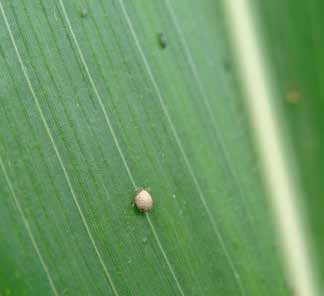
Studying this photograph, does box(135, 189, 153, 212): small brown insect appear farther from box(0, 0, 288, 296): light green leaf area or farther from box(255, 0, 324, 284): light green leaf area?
box(255, 0, 324, 284): light green leaf area

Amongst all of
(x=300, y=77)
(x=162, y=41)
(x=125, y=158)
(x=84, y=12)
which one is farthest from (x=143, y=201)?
(x=300, y=77)

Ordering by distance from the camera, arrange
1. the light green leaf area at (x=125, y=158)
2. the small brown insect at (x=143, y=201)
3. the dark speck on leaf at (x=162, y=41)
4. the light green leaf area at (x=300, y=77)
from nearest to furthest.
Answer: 1. the light green leaf area at (x=125, y=158)
2. the small brown insect at (x=143, y=201)
3. the dark speck on leaf at (x=162, y=41)
4. the light green leaf area at (x=300, y=77)

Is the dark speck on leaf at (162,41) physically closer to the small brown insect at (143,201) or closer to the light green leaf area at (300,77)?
the light green leaf area at (300,77)

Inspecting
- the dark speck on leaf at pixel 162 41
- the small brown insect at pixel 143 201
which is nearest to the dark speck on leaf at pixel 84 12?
the dark speck on leaf at pixel 162 41

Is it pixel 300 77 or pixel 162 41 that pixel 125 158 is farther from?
pixel 300 77

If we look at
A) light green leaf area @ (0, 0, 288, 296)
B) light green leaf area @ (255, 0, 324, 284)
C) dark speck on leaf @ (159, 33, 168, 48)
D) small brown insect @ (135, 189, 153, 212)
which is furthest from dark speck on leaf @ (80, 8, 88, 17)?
light green leaf area @ (255, 0, 324, 284)

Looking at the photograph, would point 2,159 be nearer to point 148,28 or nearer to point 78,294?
point 78,294

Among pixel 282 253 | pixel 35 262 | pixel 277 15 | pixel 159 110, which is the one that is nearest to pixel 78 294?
pixel 35 262
